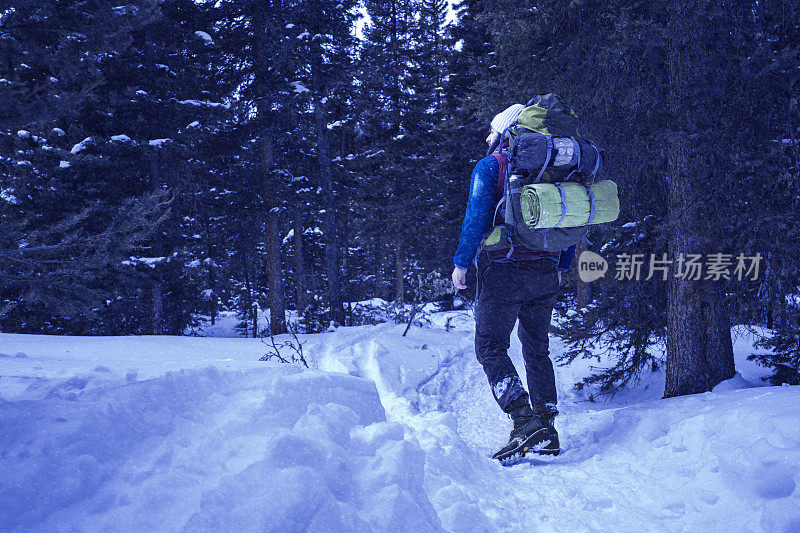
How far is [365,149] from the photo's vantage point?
62.7ft

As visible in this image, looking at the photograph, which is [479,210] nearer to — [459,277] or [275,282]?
[459,277]

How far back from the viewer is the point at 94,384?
3328 millimetres

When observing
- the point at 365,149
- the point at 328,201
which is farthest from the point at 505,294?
the point at 365,149

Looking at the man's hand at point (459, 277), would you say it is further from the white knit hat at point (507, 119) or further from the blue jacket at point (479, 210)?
the white knit hat at point (507, 119)

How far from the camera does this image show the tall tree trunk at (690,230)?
4402mm

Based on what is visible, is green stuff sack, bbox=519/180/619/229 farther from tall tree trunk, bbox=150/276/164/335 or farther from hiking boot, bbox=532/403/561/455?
tall tree trunk, bbox=150/276/164/335

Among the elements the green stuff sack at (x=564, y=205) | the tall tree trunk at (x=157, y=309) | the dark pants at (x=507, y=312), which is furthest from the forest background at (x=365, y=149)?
the dark pants at (x=507, y=312)

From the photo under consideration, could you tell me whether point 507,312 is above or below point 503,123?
below

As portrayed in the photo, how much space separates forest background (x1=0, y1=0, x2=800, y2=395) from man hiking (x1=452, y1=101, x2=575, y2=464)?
1884mm

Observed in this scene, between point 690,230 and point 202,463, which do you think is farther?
point 690,230

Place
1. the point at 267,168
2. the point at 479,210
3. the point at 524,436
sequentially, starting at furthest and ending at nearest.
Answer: the point at 267,168 → the point at 479,210 → the point at 524,436

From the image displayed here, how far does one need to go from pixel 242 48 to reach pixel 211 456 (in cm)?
1495

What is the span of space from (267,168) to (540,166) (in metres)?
13.2

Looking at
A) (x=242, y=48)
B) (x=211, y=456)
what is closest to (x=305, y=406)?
(x=211, y=456)
